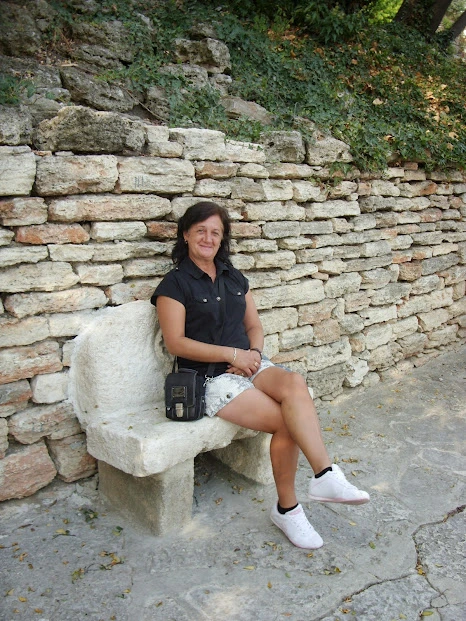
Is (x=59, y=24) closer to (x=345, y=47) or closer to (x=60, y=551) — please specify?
(x=345, y=47)

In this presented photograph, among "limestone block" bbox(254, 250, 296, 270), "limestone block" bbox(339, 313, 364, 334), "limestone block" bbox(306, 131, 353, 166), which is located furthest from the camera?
"limestone block" bbox(339, 313, 364, 334)

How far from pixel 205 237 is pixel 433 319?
3.21m

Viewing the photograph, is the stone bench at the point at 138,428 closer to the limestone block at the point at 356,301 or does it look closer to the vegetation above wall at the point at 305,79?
the vegetation above wall at the point at 305,79

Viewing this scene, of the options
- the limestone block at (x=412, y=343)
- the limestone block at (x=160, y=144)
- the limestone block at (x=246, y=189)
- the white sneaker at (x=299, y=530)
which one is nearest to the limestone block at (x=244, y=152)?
the limestone block at (x=246, y=189)

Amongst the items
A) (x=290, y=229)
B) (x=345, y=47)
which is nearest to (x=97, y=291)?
(x=290, y=229)

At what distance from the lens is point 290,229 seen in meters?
3.73

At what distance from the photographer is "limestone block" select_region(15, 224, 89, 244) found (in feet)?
8.45

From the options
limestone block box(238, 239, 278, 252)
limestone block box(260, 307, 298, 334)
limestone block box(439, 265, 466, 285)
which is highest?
limestone block box(238, 239, 278, 252)

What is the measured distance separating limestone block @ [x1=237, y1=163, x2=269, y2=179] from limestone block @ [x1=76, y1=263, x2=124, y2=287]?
104cm

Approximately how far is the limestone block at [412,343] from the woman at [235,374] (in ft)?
7.88

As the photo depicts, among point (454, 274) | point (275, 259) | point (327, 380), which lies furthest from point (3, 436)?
point (454, 274)

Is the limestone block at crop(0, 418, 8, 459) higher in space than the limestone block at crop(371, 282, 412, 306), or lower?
lower

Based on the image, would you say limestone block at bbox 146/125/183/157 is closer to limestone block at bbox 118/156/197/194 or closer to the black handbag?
limestone block at bbox 118/156/197/194

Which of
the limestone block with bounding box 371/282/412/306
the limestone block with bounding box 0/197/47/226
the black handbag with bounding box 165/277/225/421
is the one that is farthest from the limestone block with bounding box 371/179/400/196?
the limestone block with bounding box 0/197/47/226
